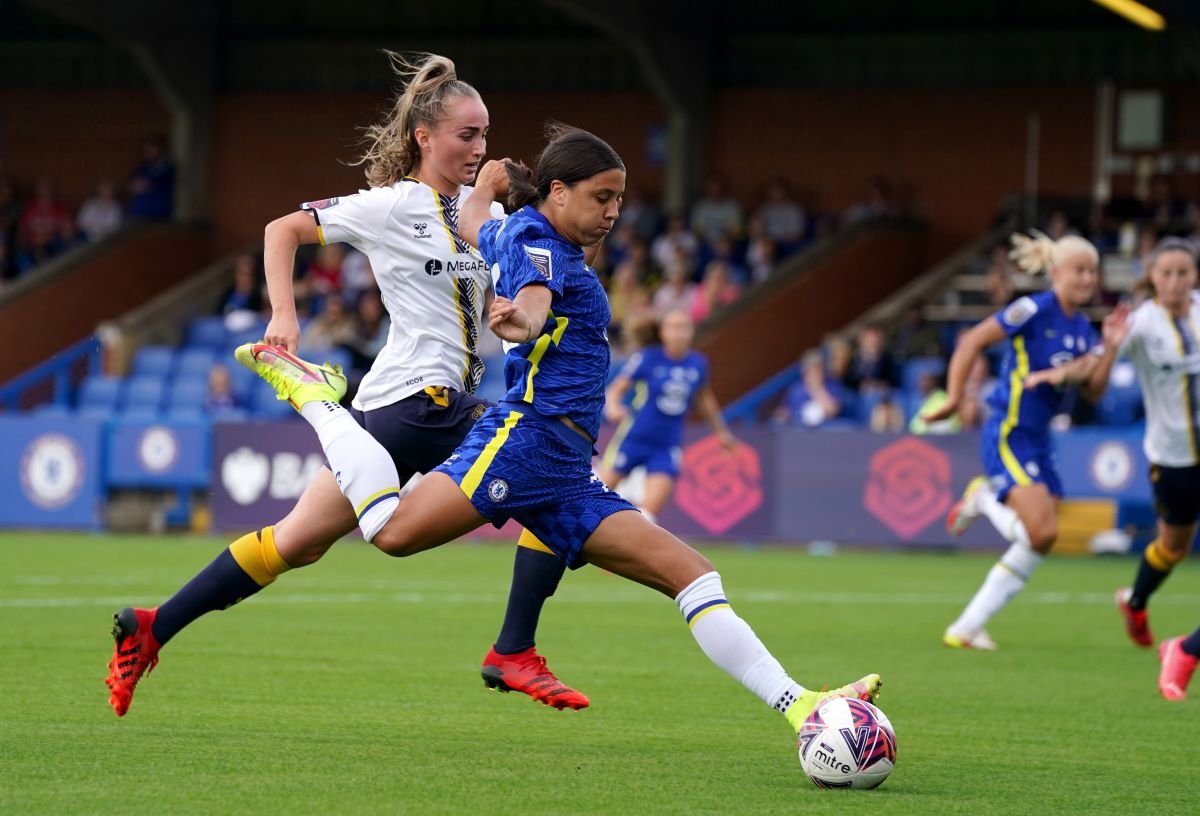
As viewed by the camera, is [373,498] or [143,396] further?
[143,396]

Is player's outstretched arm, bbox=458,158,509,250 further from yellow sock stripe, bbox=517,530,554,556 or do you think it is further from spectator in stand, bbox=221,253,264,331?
spectator in stand, bbox=221,253,264,331

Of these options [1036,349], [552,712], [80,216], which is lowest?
[552,712]

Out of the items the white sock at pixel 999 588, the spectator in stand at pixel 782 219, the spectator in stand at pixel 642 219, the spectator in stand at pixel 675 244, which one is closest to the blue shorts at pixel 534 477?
the white sock at pixel 999 588

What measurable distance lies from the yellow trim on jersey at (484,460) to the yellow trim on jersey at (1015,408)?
5.00 m

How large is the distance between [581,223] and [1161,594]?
9.34 meters

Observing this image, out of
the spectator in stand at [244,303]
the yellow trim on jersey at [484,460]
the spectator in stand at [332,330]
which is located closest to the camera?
the yellow trim on jersey at [484,460]

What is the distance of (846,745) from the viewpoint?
537cm

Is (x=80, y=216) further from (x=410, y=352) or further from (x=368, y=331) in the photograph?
(x=410, y=352)

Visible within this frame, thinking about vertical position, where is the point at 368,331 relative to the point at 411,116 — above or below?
below

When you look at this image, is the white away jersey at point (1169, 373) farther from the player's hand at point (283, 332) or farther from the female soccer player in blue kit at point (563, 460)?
the player's hand at point (283, 332)

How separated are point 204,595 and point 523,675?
107 cm

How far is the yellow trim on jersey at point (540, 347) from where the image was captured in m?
5.74

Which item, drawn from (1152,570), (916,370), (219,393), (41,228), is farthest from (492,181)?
(41,228)

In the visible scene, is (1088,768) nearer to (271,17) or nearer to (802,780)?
(802,780)
